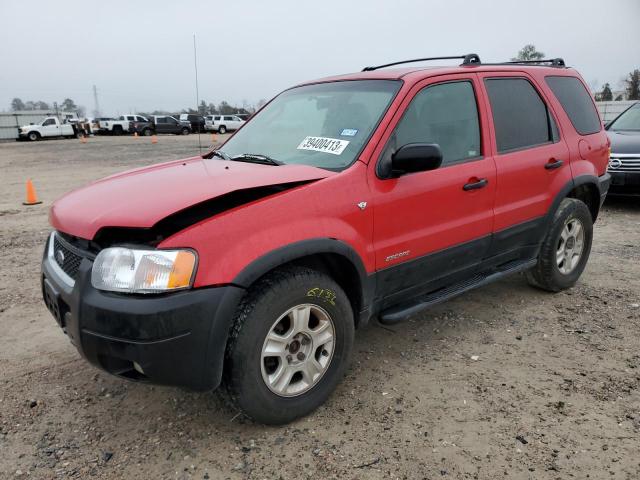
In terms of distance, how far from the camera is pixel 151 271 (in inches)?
89.7

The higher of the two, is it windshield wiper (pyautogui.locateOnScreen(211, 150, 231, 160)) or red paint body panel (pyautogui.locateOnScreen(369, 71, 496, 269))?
windshield wiper (pyautogui.locateOnScreen(211, 150, 231, 160))

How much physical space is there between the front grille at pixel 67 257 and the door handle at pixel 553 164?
3.45m

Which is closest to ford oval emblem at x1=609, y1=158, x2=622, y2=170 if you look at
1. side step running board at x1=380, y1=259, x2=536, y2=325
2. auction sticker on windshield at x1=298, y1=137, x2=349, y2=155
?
side step running board at x1=380, y1=259, x2=536, y2=325

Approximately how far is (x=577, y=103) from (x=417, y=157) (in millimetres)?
2527


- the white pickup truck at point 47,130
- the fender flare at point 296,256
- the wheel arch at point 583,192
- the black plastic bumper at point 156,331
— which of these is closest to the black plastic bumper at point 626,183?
the wheel arch at point 583,192

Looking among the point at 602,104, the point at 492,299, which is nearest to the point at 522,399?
the point at 492,299

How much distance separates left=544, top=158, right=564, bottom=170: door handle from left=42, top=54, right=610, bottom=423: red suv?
0.07ft

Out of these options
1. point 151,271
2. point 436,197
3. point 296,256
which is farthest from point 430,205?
point 151,271

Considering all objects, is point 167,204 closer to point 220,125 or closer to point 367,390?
point 367,390

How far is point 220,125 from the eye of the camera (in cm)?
4312

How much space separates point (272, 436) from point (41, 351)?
2.02 m

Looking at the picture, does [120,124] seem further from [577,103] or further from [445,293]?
[445,293]

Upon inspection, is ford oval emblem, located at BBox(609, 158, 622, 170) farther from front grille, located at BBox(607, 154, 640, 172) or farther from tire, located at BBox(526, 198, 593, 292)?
tire, located at BBox(526, 198, 593, 292)

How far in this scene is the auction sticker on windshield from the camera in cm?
306
